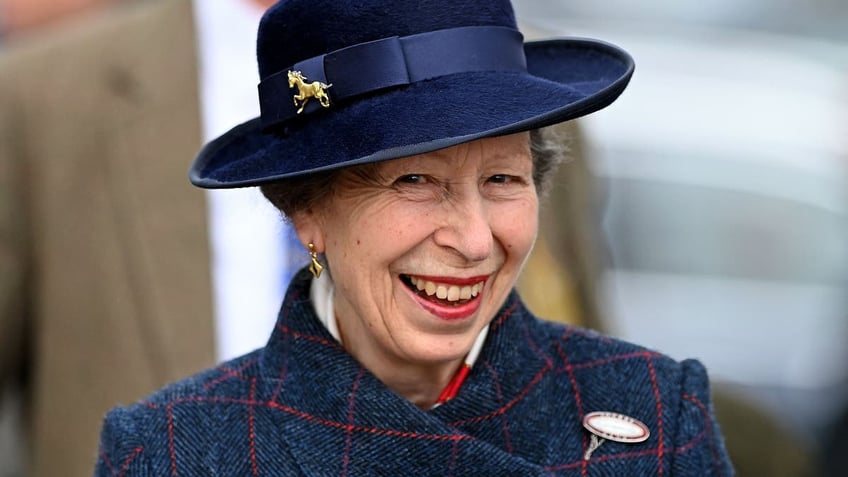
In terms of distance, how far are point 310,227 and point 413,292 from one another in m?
0.29

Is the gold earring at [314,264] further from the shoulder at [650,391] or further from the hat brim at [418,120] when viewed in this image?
the shoulder at [650,391]

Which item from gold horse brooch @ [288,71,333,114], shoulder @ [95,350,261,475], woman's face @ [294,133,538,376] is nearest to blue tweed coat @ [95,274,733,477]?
shoulder @ [95,350,261,475]

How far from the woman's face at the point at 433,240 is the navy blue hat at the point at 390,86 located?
11 centimetres

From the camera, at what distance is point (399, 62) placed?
305cm

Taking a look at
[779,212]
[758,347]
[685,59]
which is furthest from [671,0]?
[758,347]

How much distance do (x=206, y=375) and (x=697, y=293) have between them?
212 inches

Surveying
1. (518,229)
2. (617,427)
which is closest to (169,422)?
(518,229)

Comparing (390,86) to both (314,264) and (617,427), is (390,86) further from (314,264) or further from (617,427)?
(617,427)

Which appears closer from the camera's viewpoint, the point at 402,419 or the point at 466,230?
the point at 466,230

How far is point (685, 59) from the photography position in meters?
8.88

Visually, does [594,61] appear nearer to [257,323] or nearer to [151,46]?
[257,323]

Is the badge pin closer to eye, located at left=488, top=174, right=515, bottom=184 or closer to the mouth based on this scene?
the mouth

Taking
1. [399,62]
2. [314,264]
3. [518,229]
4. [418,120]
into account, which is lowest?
[314,264]

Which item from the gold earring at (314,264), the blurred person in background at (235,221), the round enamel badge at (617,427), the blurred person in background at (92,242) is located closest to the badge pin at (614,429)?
the round enamel badge at (617,427)
